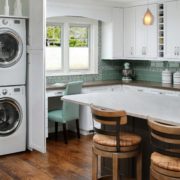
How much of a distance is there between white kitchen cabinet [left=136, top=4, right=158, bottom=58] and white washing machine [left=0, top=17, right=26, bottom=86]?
2.38 metres

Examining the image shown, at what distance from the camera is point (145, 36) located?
6.52m

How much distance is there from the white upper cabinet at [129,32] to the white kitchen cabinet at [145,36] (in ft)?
0.36

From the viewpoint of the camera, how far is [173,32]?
6055 millimetres

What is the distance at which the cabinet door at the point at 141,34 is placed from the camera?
6.53m

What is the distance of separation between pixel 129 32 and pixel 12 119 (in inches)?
116

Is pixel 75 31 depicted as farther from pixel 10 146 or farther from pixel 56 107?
pixel 10 146

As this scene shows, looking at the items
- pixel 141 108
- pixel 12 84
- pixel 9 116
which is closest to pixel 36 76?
pixel 12 84

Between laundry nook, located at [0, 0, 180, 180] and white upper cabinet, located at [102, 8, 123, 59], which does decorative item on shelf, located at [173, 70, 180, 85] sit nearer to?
laundry nook, located at [0, 0, 180, 180]

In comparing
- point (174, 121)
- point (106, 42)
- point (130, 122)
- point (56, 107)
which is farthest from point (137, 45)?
point (174, 121)

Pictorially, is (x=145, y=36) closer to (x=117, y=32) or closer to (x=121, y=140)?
(x=117, y=32)

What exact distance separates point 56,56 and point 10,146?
82.0 inches

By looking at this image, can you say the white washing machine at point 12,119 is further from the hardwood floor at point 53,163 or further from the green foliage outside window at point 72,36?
the green foliage outside window at point 72,36

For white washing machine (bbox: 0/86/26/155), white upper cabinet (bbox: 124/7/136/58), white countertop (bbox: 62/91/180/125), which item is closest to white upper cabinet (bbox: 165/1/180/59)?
white upper cabinet (bbox: 124/7/136/58)

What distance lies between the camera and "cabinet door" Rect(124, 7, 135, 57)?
6.75 m
